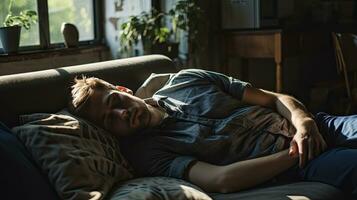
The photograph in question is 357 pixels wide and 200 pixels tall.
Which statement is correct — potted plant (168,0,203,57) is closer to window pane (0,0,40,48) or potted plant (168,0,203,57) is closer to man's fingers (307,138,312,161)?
window pane (0,0,40,48)

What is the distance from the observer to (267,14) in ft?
13.0

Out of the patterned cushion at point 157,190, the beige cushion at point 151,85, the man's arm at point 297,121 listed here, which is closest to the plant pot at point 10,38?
the beige cushion at point 151,85

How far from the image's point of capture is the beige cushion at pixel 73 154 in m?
1.42

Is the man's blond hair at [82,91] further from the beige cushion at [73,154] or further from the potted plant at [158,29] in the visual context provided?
the potted plant at [158,29]

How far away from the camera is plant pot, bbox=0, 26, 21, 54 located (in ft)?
9.59

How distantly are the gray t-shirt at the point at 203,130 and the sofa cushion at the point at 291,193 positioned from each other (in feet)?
0.50

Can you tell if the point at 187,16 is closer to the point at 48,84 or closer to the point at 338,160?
the point at 48,84

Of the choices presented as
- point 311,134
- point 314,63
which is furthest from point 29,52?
point 314,63

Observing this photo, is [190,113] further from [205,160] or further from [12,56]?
[12,56]

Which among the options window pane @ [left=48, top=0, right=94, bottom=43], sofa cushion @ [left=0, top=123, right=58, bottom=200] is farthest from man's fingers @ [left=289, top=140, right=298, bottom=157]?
window pane @ [left=48, top=0, right=94, bottom=43]

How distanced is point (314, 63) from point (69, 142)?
4044 mm

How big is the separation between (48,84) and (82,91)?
0.51ft

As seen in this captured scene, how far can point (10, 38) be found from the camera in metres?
2.94

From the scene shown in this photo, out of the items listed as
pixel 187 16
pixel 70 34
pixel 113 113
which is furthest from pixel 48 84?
pixel 187 16
